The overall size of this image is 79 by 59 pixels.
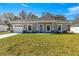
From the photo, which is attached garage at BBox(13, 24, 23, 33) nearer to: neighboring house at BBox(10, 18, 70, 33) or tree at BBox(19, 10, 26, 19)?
neighboring house at BBox(10, 18, 70, 33)

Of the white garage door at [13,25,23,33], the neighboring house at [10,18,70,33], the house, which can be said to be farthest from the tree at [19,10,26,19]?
the house

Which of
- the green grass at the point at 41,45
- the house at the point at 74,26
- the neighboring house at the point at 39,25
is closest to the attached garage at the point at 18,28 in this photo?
the neighboring house at the point at 39,25

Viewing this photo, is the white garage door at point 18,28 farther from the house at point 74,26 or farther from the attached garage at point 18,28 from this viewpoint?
the house at point 74,26

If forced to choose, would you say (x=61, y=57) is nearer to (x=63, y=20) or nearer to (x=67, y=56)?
(x=67, y=56)

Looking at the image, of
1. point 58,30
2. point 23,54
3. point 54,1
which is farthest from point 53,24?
point 23,54

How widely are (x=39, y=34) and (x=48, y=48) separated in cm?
35

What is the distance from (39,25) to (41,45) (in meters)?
0.44

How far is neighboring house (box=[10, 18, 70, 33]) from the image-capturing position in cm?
541

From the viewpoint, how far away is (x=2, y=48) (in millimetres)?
5270

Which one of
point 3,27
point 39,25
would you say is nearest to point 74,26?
point 39,25

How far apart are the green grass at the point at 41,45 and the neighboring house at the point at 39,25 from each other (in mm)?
136

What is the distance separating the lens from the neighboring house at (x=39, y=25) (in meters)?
5.41

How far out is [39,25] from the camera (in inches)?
216

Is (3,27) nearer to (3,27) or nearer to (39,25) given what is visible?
(3,27)
